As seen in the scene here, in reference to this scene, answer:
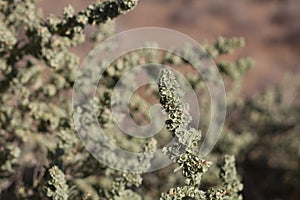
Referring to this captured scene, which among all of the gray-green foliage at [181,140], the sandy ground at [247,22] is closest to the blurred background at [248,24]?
the sandy ground at [247,22]

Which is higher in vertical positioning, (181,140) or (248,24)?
(248,24)

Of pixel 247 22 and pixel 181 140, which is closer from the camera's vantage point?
pixel 181 140

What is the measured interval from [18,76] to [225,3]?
7.90 m

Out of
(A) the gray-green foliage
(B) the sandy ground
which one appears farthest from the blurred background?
(A) the gray-green foliage

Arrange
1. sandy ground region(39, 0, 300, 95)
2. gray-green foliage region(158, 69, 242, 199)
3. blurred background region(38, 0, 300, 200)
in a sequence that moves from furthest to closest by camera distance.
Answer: sandy ground region(39, 0, 300, 95)
blurred background region(38, 0, 300, 200)
gray-green foliage region(158, 69, 242, 199)

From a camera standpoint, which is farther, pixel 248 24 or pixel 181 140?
pixel 248 24

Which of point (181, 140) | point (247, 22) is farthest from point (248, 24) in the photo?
point (181, 140)

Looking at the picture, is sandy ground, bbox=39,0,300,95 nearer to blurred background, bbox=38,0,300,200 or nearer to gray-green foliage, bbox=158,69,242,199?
blurred background, bbox=38,0,300,200

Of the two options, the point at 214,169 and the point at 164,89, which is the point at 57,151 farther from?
the point at 214,169

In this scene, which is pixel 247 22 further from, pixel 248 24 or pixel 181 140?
pixel 181 140

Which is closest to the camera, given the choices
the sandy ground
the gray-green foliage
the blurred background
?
the gray-green foliage

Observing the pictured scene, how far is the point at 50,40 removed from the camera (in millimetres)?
2373

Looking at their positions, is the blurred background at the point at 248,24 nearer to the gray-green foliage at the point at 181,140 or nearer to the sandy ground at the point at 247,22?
the sandy ground at the point at 247,22

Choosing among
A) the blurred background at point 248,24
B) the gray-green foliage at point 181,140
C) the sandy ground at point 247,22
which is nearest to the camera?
the gray-green foliage at point 181,140
